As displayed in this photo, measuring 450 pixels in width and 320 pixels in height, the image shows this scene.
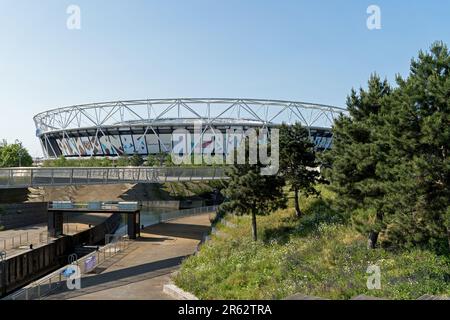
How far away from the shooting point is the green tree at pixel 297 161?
102ft

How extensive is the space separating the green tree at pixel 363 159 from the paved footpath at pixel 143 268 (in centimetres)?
1084

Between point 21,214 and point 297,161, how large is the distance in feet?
116

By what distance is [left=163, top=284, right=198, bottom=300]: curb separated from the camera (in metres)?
18.6

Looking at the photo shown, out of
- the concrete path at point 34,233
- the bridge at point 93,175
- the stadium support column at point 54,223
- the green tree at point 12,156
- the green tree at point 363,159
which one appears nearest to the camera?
the green tree at point 363,159

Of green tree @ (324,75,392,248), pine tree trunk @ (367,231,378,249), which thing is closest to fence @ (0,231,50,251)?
green tree @ (324,75,392,248)

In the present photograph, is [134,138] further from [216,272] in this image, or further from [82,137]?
[216,272]

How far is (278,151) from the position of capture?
3102 centimetres

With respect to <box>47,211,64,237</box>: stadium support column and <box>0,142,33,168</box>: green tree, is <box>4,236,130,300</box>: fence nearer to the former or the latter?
<box>47,211,64,237</box>: stadium support column

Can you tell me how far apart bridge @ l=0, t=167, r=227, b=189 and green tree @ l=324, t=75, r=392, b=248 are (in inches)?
760

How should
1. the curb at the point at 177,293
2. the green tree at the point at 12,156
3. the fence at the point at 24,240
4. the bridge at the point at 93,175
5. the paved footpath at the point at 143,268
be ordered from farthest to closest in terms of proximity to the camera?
the green tree at the point at 12,156, the fence at the point at 24,240, the bridge at the point at 93,175, the paved footpath at the point at 143,268, the curb at the point at 177,293

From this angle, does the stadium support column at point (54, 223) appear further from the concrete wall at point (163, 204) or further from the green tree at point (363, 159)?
the concrete wall at point (163, 204)

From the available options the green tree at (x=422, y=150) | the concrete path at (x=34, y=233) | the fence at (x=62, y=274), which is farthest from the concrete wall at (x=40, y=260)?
the green tree at (x=422, y=150)
